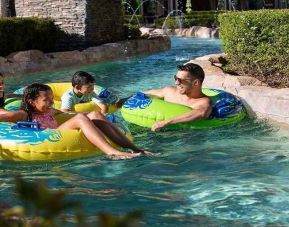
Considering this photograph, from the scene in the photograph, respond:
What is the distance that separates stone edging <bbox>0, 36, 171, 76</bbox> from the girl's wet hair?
7119mm

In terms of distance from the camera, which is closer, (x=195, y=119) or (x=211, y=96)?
(x=195, y=119)

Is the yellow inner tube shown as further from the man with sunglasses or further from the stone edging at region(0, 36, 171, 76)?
the stone edging at region(0, 36, 171, 76)

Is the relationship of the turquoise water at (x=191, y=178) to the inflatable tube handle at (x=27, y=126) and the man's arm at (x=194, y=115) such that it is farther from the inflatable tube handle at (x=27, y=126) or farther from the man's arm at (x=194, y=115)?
the inflatable tube handle at (x=27, y=126)

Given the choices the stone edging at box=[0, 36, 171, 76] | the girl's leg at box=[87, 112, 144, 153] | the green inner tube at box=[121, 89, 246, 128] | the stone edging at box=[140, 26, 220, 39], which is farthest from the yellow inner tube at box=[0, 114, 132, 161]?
the stone edging at box=[140, 26, 220, 39]

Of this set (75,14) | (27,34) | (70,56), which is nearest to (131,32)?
(75,14)

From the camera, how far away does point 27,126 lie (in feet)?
19.0

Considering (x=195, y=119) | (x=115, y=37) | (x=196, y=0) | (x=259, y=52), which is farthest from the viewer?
(x=196, y=0)

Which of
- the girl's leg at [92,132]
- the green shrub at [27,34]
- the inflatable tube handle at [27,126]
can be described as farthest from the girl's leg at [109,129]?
the green shrub at [27,34]

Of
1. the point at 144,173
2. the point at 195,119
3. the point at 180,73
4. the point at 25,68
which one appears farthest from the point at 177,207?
the point at 25,68

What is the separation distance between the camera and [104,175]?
5.16m

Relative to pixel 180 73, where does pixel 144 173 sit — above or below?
below

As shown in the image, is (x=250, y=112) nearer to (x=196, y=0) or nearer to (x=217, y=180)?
(x=217, y=180)

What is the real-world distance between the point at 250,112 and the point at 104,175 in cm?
315

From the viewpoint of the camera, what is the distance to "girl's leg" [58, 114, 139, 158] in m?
5.48
